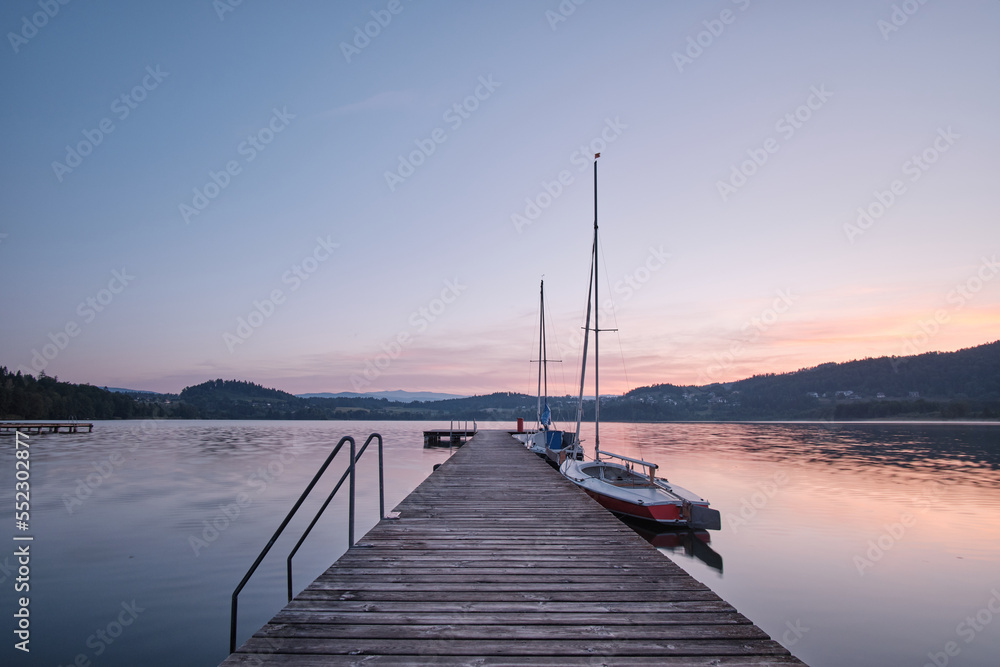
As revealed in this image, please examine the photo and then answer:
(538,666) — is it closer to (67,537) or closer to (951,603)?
(951,603)

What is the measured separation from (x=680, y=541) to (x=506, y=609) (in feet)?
32.0

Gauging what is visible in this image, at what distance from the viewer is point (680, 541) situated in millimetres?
12469

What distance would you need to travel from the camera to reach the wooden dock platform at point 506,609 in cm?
324

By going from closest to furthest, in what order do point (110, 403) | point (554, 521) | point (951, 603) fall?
1. point (554, 521)
2. point (951, 603)
3. point (110, 403)

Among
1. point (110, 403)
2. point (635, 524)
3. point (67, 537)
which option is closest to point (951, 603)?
point (635, 524)

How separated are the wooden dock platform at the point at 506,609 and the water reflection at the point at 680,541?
5.52 meters

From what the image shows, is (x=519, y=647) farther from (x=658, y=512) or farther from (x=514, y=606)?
(x=658, y=512)

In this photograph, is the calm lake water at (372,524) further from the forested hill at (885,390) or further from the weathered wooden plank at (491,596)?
the forested hill at (885,390)

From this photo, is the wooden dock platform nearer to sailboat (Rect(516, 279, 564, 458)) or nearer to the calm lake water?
the calm lake water

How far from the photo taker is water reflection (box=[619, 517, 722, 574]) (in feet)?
37.8

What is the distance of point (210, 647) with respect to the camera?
22.1 ft

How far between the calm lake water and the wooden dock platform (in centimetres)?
322

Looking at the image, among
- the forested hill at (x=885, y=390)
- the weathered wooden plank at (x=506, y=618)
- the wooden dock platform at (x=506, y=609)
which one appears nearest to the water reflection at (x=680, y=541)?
the wooden dock platform at (x=506, y=609)

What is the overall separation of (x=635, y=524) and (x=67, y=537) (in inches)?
488
